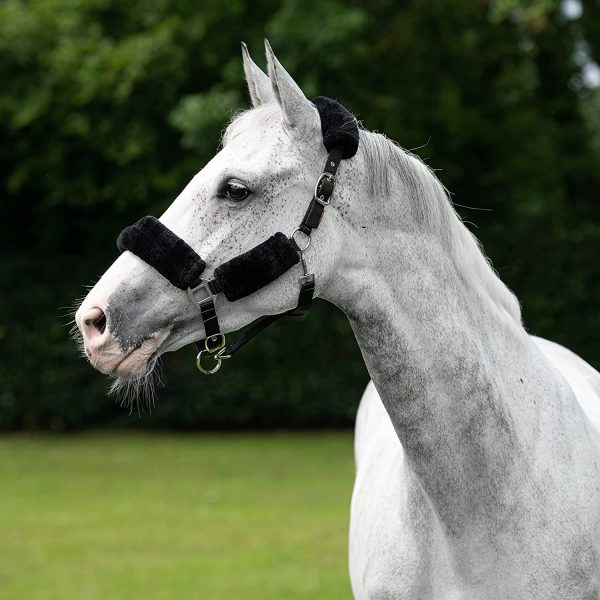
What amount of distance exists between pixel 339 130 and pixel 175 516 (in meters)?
7.87

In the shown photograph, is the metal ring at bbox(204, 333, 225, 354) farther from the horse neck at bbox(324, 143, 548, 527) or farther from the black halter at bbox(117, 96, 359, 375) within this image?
the horse neck at bbox(324, 143, 548, 527)

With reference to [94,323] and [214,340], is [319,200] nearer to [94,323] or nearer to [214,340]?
[214,340]

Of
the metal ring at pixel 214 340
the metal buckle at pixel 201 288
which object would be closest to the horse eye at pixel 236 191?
the metal buckle at pixel 201 288

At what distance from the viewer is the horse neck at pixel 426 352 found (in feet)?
9.28

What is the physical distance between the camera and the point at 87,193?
1410cm

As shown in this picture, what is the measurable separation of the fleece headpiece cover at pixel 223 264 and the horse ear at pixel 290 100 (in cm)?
7

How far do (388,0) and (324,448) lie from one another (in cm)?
636

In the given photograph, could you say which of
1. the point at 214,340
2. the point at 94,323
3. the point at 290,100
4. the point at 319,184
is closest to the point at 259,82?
the point at 290,100

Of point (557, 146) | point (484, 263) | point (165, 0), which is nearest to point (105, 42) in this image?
point (165, 0)

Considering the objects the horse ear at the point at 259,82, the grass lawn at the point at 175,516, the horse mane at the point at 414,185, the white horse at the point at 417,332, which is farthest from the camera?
the grass lawn at the point at 175,516

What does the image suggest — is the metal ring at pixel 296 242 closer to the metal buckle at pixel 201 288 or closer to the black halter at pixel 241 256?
the black halter at pixel 241 256

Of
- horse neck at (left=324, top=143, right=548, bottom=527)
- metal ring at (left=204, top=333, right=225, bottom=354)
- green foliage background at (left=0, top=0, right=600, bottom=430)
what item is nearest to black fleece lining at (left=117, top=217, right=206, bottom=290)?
metal ring at (left=204, top=333, right=225, bottom=354)

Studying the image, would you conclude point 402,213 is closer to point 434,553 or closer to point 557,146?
point 434,553

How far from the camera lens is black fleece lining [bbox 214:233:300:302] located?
2.72 metres
